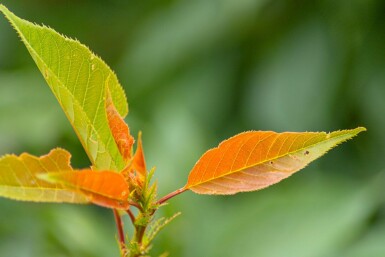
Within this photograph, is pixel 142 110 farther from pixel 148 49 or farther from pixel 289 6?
pixel 289 6

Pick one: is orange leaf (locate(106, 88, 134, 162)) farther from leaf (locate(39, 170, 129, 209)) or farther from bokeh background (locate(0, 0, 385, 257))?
bokeh background (locate(0, 0, 385, 257))

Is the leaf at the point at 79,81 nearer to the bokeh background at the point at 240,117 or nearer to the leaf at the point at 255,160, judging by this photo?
the leaf at the point at 255,160

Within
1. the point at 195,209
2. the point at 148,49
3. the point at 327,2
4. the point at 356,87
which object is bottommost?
the point at 195,209

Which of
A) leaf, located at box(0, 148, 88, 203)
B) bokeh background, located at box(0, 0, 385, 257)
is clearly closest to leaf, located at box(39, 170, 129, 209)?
leaf, located at box(0, 148, 88, 203)

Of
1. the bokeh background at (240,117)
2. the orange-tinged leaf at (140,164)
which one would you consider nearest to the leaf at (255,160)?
the orange-tinged leaf at (140,164)

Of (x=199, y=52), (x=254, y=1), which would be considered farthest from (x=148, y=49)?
(x=254, y=1)

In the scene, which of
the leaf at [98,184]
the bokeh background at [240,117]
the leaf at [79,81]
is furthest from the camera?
the bokeh background at [240,117]
